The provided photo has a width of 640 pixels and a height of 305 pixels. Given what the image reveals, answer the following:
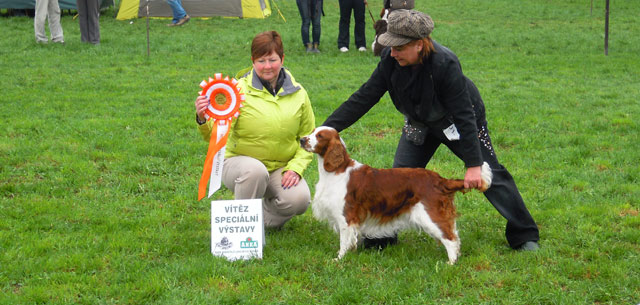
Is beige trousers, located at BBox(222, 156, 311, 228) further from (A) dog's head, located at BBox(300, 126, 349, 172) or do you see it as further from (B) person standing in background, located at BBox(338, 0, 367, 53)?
(B) person standing in background, located at BBox(338, 0, 367, 53)

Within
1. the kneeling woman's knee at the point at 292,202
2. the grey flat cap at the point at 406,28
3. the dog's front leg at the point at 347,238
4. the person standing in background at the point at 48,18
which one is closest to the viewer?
the grey flat cap at the point at 406,28

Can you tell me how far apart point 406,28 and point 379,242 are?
5.16 ft

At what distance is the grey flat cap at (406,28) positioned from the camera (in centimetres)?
372

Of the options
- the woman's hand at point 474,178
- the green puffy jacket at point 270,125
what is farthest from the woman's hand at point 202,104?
the woman's hand at point 474,178

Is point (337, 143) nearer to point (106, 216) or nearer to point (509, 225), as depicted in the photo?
point (509, 225)

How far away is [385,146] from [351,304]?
3.50m

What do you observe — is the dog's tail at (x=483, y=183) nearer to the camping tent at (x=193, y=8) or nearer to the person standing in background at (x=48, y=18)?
the person standing in background at (x=48, y=18)

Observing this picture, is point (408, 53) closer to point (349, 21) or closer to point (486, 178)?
point (486, 178)

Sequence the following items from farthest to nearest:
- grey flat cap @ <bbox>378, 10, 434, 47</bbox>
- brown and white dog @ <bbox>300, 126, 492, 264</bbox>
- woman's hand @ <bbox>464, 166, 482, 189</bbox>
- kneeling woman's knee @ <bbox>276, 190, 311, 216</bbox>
Answer: kneeling woman's knee @ <bbox>276, 190, 311, 216</bbox>
brown and white dog @ <bbox>300, 126, 492, 264</bbox>
woman's hand @ <bbox>464, 166, 482, 189</bbox>
grey flat cap @ <bbox>378, 10, 434, 47</bbox>

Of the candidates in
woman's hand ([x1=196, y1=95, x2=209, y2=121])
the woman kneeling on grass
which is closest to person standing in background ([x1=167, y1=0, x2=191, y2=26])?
the woman kneeling on grass

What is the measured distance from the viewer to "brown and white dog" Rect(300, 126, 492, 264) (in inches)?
160

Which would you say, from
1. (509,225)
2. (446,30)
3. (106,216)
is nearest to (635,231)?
(509,225)

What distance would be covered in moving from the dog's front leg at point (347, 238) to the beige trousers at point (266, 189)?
588mm

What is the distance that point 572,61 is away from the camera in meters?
12.3
